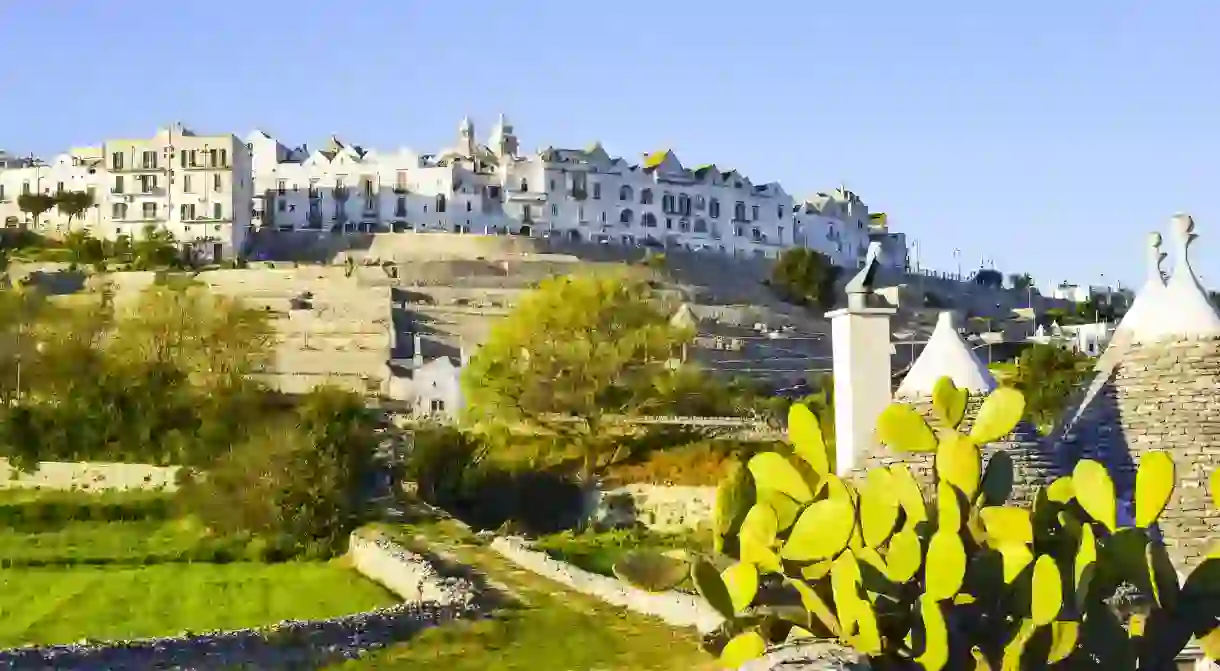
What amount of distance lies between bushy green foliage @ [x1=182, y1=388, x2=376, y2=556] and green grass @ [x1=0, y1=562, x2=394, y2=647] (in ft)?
5.61

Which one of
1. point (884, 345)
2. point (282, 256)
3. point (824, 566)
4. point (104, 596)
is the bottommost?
point (104, 596)

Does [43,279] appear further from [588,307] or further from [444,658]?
[444,658]

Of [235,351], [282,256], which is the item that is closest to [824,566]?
[235,351]

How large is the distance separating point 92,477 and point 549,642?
19.1m

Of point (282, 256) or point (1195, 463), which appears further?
point (282, 256)

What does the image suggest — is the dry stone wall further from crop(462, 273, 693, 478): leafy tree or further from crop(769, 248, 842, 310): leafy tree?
crop(769, 248, 842, 310): leafy tree

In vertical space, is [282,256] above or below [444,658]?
above

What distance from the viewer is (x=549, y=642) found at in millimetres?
17312

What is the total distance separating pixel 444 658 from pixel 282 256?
62.3 metres

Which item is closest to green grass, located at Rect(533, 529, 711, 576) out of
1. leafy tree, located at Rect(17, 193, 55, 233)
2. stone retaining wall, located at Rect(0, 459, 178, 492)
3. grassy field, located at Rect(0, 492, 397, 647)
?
grassy field, located at Rect(0, 492, 397, 647)

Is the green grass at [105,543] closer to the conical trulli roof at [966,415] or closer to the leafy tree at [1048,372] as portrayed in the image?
the conical trulli roof at [966,415]

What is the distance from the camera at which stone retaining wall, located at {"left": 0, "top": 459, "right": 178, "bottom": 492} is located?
107 ft

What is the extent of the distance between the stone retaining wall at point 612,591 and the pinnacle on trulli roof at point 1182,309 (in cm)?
579

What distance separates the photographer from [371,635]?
1734cm
